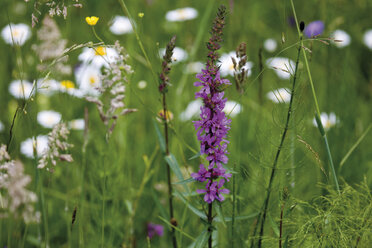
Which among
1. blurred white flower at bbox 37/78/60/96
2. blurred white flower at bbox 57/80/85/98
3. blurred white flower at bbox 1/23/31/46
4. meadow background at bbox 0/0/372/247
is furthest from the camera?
blurred white flower at bbox 1/23/31/46

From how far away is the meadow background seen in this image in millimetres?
1051

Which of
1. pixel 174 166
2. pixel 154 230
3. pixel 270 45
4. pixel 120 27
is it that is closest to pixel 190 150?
pixel 154 230

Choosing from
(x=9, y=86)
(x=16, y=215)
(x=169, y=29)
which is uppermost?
(x=169, y=29)

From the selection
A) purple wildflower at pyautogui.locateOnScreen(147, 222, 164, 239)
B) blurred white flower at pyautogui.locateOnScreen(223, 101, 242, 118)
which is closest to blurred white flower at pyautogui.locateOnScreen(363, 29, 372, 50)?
blurred white flower at pyautogui.locateOnScreen(223, 101, 242, 118)

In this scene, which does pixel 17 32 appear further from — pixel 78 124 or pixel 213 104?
pixel 213 104

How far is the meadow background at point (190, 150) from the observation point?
3.45 feet

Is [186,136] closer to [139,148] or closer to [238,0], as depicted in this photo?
[139,148]

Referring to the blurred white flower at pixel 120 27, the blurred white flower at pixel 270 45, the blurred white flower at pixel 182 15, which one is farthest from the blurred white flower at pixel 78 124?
the blurred white flower at pixel 270 45

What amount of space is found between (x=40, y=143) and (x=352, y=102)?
4.28 feet

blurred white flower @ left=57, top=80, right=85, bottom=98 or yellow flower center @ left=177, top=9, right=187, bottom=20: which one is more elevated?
yellow flower center @ left=177, top=9, right=187, bottom=20

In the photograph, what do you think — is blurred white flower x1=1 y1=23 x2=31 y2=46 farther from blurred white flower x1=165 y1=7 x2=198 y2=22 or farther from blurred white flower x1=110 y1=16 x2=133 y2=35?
blurred white flower x1=165 y1=7 x2=198 y2=22

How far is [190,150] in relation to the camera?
5.12 ft

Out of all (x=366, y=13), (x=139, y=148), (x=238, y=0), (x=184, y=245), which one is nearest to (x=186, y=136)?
(x=139, y=148)

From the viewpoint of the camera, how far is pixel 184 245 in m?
1.46
